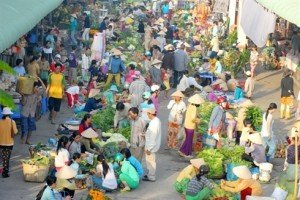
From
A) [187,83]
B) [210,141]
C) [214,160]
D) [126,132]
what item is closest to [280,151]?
[210,141]

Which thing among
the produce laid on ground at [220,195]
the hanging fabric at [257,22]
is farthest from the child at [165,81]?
the produce laid on ground at [220,195]

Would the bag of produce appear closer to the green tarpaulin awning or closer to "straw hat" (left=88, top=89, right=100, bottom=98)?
"straw hat" (left=88, top=89, right=100, bottom=98)

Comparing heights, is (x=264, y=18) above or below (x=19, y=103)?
above

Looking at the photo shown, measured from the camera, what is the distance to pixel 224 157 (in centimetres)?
1489

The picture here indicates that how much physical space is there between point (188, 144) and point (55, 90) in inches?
141

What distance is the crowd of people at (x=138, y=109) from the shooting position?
13.2 meters

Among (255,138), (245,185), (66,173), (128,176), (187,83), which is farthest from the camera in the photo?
(187,83)

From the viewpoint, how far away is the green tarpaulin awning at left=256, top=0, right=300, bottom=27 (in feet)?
57.6

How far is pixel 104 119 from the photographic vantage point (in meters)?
17.0

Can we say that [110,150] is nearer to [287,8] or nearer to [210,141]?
[210,141]

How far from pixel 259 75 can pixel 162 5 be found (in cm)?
1465

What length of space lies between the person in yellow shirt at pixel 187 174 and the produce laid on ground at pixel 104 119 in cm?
358

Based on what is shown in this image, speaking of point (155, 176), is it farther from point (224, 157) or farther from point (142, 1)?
point (142, 1)

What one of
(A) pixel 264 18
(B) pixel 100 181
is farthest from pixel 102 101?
(A) pixel 264 18
